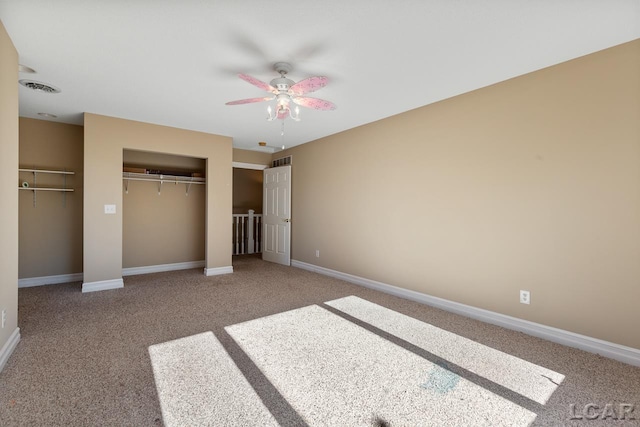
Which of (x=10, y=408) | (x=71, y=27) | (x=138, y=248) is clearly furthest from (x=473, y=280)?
(x=138, y=248)

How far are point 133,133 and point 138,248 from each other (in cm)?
201

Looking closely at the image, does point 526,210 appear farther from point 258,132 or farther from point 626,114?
point 258,132

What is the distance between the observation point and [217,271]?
16.7 ft

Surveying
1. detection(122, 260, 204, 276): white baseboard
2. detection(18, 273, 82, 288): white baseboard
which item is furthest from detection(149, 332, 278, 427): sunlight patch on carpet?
detection(18, 273, 82, 288): white baseboard

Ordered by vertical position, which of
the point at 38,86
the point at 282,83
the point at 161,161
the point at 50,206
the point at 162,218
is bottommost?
the point at 162,218

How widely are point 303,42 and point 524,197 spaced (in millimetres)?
2457

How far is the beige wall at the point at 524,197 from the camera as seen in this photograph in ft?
7.43

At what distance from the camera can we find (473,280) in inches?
124

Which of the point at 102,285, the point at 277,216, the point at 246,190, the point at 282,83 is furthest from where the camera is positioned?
the point at 246,190

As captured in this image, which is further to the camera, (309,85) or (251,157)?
(251,157)

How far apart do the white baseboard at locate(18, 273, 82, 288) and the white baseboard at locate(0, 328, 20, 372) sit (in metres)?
2.41

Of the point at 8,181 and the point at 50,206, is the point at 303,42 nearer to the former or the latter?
the point at 8,181

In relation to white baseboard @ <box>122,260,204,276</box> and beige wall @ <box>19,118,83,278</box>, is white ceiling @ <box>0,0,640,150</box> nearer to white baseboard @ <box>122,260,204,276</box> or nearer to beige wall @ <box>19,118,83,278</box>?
beige wall @ <box>19,118,83,278</box>

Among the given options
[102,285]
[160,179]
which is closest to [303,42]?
[160,179]
